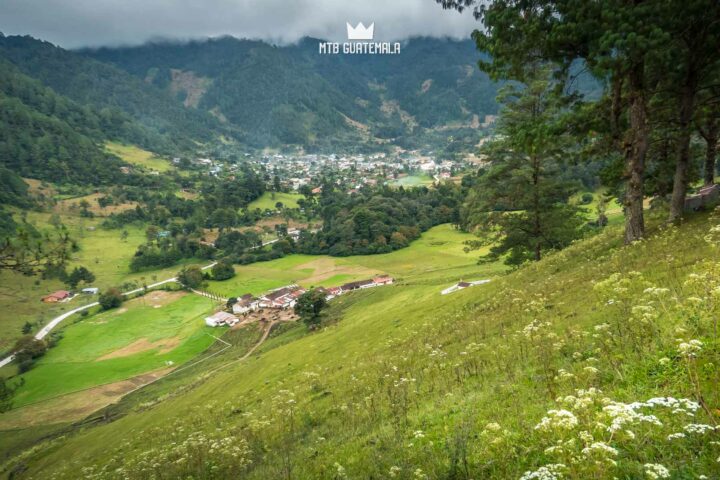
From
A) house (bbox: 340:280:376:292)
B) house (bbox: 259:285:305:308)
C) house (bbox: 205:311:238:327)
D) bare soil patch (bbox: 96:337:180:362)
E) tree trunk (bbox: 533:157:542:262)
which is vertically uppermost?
tree trunk (bbox: 533:157:542:262)

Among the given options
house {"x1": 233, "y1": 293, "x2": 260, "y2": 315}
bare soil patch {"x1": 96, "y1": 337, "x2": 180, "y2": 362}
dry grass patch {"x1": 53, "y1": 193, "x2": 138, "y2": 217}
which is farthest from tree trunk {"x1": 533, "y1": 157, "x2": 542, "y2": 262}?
dry grass patch {"x1": 53, "y1": 193, "x2": 138, "y2": 217}

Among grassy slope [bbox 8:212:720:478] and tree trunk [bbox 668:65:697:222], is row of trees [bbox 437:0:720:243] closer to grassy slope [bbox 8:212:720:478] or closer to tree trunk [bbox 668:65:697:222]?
tree trunk [bbox 668:65:697:222]

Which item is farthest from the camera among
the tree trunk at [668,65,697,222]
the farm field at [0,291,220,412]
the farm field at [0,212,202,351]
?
the farm field at [0,212,202,351]

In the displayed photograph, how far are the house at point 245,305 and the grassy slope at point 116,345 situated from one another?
831cm

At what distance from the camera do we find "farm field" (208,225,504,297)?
98500mm

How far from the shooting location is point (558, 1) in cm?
1427

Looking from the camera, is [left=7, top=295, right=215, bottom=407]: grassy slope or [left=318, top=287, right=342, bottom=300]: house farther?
[left=318, top=287, right=342, bottom=300]: house

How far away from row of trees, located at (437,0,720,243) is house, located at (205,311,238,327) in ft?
259

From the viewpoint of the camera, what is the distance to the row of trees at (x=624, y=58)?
12734 millimetres

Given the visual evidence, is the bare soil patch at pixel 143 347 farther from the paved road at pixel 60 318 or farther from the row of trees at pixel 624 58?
the row of trees at pixel 624 58

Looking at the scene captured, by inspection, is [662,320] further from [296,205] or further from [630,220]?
[296,205]

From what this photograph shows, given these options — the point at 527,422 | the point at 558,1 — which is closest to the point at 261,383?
the point at 527,422

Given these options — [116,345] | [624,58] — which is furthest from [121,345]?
[624,58]

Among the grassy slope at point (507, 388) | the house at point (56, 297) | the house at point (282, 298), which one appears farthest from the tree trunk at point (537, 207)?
the house at point (56, 297)
